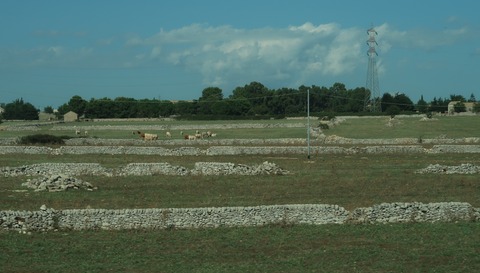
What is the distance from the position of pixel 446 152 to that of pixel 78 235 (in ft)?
141

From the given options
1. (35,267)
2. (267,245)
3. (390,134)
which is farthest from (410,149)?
(35,267)

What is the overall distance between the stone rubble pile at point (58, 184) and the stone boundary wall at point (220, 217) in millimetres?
10208

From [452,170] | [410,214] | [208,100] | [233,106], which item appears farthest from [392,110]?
[410,214]

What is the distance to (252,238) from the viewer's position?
21594 millimetres

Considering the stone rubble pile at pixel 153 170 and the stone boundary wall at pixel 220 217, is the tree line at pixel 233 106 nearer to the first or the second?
the stone rubble pile at pixel 153 170

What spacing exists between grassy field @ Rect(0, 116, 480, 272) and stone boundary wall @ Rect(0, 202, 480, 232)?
0.50 meters

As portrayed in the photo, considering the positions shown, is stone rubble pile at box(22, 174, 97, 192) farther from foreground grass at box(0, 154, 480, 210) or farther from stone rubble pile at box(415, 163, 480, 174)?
stone rubble pile at box(415, 163, 480, 174)

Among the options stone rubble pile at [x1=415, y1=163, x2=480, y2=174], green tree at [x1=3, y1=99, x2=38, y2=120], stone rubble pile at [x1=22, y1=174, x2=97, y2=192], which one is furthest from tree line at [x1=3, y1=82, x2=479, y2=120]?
stone rubble pile at [x1=22, y1=174, x2=97, y2=192]

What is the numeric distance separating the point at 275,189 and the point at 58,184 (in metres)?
10.6

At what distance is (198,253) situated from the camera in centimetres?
1952

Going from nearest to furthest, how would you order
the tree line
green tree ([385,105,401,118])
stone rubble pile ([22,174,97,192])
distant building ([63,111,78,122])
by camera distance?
stone rubble pile ([22,174,97,192]) < green tree ([385,105,401,118]) < distant building ([63,111,78,122]) < the tree line

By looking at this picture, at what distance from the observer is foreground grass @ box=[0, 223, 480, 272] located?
17859 millimetres

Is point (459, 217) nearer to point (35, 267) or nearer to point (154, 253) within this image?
point (154, 253)

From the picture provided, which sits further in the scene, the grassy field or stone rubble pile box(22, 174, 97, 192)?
stone rubble pile box(22, 174, 97, 192)
